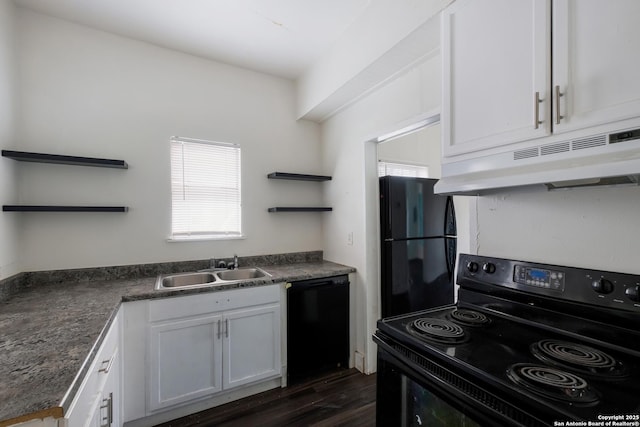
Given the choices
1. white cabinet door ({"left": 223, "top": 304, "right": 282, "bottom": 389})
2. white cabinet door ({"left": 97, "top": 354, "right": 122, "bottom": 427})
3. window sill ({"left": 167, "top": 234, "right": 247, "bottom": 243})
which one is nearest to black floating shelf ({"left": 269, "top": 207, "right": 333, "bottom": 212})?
window sill ({"left": 167, "top": 234, "right": 247, "bottom": 243})

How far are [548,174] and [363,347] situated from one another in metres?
2.13

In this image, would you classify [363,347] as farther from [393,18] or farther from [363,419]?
[393,18]

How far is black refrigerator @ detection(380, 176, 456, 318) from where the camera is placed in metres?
2.51

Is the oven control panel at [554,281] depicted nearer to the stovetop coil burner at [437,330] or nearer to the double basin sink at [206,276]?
the stovetop coil burner at [437,330]

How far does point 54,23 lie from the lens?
213 cm

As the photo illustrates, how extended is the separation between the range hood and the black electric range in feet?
1.41

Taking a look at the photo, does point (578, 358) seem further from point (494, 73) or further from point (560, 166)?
point (494, 73)

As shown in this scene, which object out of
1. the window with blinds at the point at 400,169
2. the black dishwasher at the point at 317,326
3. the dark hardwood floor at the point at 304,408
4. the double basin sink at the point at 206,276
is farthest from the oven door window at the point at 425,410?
the window with blinds at the point at 400,169

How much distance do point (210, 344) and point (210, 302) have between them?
0.31 metres

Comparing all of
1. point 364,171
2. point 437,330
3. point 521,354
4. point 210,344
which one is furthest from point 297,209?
point 521,354

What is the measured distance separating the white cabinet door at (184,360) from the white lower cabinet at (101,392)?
22cm

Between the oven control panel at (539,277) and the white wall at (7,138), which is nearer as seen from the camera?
the oven control panel at (539,277)

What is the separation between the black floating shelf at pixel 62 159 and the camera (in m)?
1.85

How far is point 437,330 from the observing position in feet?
3.65
